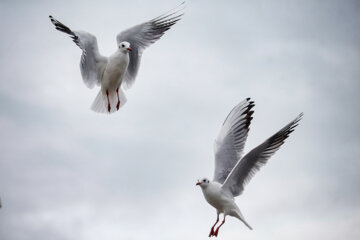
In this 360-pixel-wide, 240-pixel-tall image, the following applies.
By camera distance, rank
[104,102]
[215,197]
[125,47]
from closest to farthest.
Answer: [215,197], [125,47], [104,102]

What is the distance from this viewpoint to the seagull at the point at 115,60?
38.3 feet

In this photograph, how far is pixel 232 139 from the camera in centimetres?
1141

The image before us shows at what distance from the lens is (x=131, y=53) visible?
12.5 m

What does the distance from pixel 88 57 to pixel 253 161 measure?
10.8ft

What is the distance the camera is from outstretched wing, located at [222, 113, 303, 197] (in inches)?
401

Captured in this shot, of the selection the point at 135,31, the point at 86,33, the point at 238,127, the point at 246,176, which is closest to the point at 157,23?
the point at 135,31

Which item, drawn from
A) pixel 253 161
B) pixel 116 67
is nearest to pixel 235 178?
pixel 253 161

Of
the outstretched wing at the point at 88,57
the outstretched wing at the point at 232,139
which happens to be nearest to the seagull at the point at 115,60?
the outstretched wing at the point at 88,57

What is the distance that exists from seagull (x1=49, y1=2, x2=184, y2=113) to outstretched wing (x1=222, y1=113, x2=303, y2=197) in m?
2.76

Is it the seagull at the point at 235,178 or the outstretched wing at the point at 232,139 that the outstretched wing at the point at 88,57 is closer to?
the outstretched wing at the point at 232,139

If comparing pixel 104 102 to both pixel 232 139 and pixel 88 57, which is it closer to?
pixel 88 57

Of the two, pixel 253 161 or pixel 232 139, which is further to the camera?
pixel 232 139

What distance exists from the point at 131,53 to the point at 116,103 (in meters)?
0.90

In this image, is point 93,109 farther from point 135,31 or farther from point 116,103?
point 135,31
